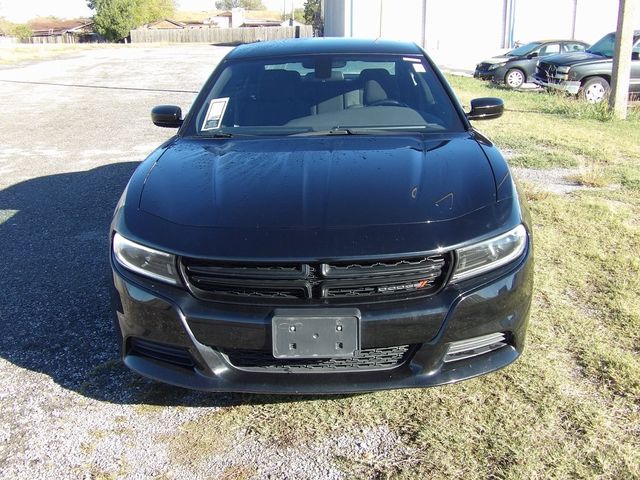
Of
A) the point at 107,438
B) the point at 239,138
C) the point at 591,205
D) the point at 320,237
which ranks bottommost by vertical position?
the point at 107,438

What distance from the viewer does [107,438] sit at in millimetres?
2549

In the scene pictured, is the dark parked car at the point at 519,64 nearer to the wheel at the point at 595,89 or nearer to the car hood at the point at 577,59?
the car hood at the point at 577,59

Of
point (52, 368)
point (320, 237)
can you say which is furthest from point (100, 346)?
point (320, 237)

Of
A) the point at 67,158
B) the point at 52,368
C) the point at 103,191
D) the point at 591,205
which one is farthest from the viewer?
the point at 67,158

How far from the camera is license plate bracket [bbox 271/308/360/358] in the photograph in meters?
2.24

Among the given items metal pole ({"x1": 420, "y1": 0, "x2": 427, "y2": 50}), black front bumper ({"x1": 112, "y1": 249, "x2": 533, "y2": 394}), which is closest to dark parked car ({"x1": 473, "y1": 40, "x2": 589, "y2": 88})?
metal pole ({"x1": 420, "y1": 0, "x2": 427, "y2": 50})

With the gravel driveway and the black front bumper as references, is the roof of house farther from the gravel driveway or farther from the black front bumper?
the black front bumper

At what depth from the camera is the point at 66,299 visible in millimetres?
3811

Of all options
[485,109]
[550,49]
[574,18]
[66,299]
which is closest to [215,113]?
[66,299]

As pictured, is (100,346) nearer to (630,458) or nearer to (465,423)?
(465,423)

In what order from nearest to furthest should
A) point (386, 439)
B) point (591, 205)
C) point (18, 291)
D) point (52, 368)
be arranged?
point (386, 439) → point (52, 368) → point (18, 291) → point (591, 205)

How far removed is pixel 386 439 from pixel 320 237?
2.89 feet

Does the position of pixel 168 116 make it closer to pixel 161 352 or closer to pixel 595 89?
pixel 161 352

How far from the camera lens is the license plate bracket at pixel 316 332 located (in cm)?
224
